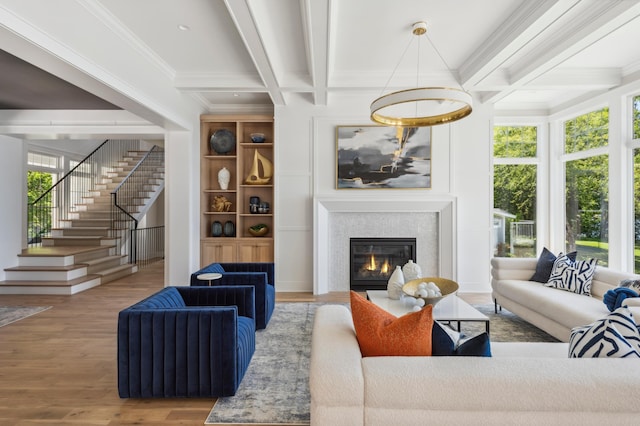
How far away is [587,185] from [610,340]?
15.9 ft

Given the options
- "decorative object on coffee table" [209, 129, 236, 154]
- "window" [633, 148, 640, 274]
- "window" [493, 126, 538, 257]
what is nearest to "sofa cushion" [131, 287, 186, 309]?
"decorative object on coffee table" [209, 129, 236, 154]

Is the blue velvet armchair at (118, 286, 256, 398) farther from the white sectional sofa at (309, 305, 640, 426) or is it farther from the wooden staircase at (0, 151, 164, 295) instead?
the wooden staircase at (0, 151, 164, 295)

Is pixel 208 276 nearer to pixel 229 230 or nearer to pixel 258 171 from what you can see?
pixel 229 230

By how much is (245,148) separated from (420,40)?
3.32 m

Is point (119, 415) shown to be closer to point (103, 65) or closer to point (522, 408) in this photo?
point (522, 408)

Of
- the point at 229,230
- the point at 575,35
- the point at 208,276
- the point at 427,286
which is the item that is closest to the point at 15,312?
the point at 229,230

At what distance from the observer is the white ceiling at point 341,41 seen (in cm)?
296

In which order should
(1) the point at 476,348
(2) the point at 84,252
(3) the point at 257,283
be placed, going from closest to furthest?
(1) the point at 476,348 → (3) the point at 257,283 → (2) the point at 84,252

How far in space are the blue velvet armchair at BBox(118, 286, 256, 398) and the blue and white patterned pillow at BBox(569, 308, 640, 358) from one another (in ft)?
6.32

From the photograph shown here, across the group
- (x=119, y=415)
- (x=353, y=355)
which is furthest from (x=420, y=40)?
(x=119, y=415)

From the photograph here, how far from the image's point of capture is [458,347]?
1646 mm

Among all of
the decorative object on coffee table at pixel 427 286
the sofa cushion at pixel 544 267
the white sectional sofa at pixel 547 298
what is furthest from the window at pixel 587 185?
the decorative object on coffee table at pixel 427 286

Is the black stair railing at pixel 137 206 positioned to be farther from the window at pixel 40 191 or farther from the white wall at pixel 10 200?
the white wall at pixel 10 200

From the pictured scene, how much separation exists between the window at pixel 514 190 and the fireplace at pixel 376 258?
1825 mm
